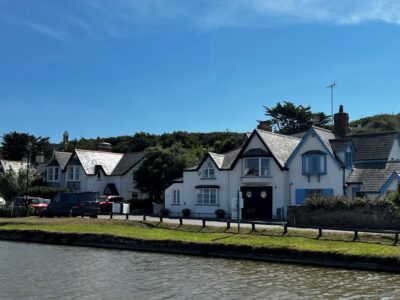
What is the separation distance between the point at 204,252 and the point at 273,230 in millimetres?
5696

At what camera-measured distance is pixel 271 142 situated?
1845 inches

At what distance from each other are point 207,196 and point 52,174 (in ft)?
94.8

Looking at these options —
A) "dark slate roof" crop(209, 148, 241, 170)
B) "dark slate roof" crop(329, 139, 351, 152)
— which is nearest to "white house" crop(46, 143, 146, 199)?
"dark slate roof" crop(209, 148, 241, 170)

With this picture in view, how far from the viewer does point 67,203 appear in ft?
151

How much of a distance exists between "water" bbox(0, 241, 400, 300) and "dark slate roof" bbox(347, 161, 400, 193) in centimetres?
1908

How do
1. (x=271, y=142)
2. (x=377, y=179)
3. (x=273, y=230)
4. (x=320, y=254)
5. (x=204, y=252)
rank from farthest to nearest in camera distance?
1. (x=271, y=142)
2. (x=377, y=179)
3. (x=273, y=230)
4. (x=204, y=252)
5. (x=320, y=254)

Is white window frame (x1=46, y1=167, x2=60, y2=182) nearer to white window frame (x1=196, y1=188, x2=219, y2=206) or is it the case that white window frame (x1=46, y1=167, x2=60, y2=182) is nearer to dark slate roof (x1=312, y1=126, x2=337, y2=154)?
white window frame (x1=196, y1=188, x2=219, y2=206)

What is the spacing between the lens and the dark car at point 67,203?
45.0m

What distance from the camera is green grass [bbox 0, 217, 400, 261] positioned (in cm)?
2455

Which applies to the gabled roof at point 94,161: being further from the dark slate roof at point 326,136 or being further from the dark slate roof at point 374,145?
the dark slate roof at point 374,145

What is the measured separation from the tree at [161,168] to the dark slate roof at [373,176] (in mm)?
18873

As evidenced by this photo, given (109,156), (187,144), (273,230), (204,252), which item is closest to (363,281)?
(204,252)

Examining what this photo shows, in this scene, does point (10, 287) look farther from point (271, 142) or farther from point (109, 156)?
point (109, 156)

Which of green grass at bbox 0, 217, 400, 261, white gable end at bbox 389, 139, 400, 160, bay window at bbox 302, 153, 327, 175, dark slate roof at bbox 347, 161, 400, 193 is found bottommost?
green grass at bbox 0, 217, 400, 261
